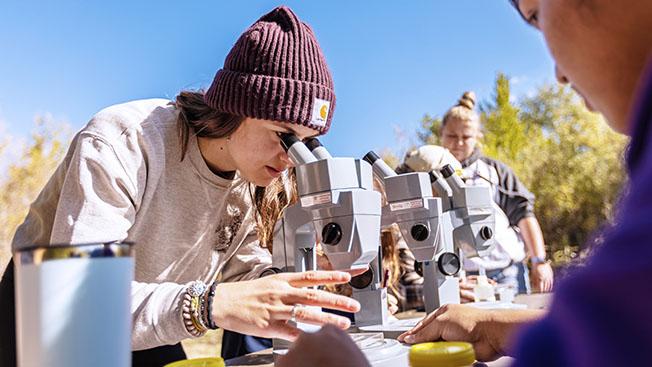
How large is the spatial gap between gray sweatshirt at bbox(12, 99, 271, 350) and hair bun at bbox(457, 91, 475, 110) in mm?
2245

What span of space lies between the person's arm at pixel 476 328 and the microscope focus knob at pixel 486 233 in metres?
0.65

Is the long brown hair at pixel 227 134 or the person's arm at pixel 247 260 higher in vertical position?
the long brown hair at pixel 227 134

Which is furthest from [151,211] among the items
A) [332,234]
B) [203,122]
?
[332,234]

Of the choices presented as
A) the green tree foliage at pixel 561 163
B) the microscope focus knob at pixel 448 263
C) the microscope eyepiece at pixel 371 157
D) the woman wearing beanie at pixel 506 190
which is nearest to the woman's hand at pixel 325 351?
the microscope eyepiece at pixel 371 157

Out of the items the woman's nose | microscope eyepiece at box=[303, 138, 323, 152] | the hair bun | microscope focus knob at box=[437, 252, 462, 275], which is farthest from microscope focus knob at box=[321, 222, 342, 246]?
the hair bun

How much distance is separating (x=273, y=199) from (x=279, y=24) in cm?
52

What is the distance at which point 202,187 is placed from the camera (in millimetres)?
1693

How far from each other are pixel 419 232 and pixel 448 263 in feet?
0.74

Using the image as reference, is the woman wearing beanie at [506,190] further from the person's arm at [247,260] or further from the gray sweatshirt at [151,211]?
the gray sweatshirt at [151,211]

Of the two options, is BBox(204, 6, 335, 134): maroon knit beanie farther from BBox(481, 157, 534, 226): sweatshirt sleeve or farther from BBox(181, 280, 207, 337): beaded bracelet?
BBox(481, 157, 534, 226): sweatshirt sleeve

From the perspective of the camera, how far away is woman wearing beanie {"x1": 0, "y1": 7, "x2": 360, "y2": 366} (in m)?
1.20

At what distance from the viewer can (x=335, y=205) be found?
1277mm

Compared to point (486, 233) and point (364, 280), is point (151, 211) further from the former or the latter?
point (486, 233)

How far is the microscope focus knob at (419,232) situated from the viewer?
1.65m
